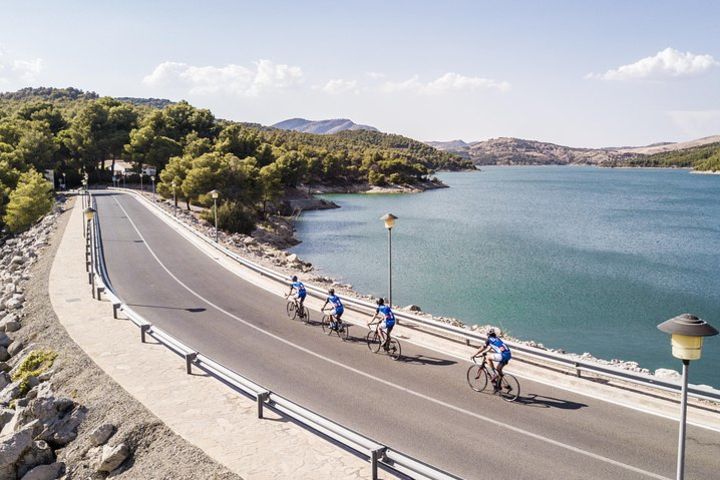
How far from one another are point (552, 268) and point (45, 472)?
38533 millimetres

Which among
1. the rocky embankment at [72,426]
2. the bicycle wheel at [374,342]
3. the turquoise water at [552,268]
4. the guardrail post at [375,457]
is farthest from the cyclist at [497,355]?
the turquoise water at [552,268]

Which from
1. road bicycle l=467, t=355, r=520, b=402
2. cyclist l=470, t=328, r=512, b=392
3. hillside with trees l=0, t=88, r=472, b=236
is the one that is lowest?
road bicycle l=467, t=355, r=520, b=402

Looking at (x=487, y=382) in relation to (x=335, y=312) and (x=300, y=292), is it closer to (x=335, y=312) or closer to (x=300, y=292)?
(x=335, y=312)

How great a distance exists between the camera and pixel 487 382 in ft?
43.4

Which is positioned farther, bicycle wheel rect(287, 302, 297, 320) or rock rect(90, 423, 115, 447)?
bicycle wheel rect(287, 302, 297, 320)

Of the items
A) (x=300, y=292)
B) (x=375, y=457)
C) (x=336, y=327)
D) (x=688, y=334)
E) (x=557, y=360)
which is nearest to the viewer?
(x=688, y=334)

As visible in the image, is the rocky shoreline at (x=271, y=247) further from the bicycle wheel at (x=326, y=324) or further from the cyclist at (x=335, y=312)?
the cyclist at (x=335, y=312)

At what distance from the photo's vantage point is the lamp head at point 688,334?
751 centimetres

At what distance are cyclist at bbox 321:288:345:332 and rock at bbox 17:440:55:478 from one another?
8.27 metres

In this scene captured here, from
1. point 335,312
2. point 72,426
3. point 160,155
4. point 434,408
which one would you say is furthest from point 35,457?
point 160,155

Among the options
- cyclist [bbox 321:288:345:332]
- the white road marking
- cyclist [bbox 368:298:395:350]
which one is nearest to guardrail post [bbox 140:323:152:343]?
the white road marking

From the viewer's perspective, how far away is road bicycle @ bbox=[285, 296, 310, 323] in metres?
19.4

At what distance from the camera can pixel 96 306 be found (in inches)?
821

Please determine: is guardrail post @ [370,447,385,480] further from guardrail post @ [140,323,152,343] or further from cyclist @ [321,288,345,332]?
guardrail post @ [140,323,152,343]
